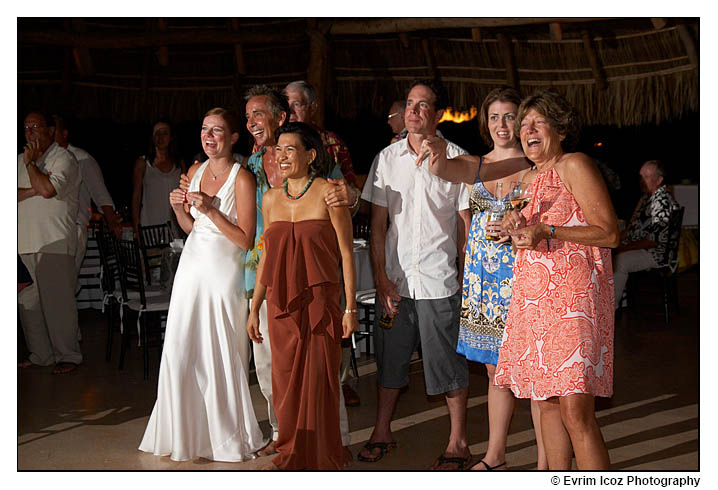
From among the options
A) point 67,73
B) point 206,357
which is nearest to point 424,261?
point 206,357

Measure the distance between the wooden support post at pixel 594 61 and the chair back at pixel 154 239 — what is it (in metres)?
5.03

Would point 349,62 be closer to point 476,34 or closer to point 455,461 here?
point 476,34

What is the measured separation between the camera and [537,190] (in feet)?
11.0

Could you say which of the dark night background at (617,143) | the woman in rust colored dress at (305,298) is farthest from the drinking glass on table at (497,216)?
the dark night background at (617,143)

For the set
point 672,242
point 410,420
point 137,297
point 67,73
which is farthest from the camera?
point 67,73

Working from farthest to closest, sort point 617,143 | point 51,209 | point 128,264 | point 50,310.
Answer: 1. point 617,143
2. point 128,264
3. point 50,310
4. point 51,209

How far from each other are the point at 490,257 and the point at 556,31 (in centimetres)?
587

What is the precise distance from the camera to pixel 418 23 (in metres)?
8.19

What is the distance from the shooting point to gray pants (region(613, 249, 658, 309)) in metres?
8.13

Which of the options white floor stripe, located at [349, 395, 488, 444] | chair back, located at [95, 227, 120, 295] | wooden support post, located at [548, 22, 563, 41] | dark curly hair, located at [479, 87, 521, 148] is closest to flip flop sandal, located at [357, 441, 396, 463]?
white floor stripe, located at [349, 395, 488, 444]

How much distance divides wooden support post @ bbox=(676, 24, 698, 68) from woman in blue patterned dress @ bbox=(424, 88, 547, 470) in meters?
5.26

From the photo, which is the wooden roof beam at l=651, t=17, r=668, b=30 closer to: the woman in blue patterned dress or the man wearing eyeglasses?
the woman in blue patterned dress

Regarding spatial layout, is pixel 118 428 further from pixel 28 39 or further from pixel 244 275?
pixel 28 39

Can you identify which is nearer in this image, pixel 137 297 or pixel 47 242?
pixel 47 242
